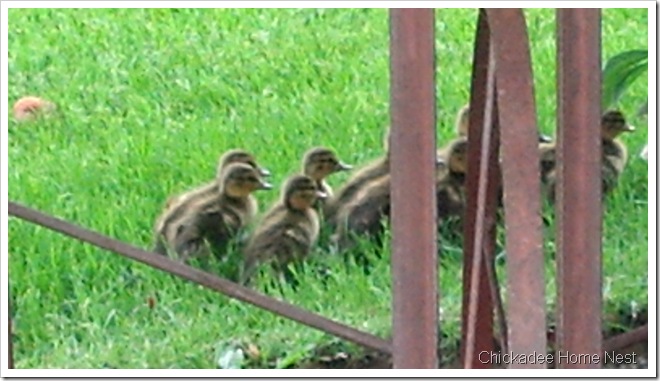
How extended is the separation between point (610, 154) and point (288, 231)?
877 millimetres

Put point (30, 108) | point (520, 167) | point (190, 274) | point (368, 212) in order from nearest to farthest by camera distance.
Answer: point (520, 167), point (190, 274), point (368, 212), point (30, 108)

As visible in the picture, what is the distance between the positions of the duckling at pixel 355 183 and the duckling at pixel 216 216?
170mm

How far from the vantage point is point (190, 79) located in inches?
203

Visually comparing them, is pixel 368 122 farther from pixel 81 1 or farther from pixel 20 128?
pixel 81 1

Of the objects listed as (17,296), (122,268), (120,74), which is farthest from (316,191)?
(120,74)

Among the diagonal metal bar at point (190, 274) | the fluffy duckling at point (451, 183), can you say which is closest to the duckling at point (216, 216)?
the fluffy duckling at point (451, 183)

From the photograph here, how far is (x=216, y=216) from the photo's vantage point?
4.29 meters

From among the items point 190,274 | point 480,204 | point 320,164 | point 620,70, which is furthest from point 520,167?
point 320,164

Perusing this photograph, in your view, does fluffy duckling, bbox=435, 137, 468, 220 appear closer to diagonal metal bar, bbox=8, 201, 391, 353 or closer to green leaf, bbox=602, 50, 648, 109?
green leaf, bbox=602, 50, 648, 109

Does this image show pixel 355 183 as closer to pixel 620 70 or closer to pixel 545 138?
pixel 545 138

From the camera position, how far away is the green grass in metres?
3.81

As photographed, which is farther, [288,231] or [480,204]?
[288,231]

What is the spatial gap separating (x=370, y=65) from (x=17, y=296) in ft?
5.10

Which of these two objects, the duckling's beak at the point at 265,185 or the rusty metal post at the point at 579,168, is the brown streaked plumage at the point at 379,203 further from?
the rusty metal post at the point at 579,168
